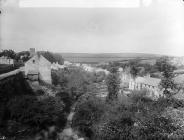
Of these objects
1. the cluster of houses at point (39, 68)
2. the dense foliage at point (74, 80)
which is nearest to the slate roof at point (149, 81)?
the cluster of houses at point (39, 68)

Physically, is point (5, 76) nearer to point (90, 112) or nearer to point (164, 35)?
point (90, 112)

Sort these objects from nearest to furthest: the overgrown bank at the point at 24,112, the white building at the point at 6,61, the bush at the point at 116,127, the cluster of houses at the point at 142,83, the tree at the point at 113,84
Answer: the bush at the point at 116,127 < the overgrown bank at the point at 24,112 < the tree at the point at 113,84 < the cluster of houses at the point at 142,83 < the white building at the point at 6,61

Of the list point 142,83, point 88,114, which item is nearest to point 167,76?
point 142,83

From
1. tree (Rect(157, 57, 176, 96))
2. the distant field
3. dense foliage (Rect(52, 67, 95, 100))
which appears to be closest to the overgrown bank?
dense foliage (Rect(52, 67, 95, 100))

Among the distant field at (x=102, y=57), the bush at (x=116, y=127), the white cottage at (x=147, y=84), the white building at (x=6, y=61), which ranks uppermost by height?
the distant field at (x=102, y=57)

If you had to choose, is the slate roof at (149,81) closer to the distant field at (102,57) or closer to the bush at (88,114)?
the distant field at (102,57)

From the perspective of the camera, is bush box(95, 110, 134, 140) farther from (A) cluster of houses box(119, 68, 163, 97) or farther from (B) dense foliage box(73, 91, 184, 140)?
(A) cluster of houses box(119, 68, 163, 97)
